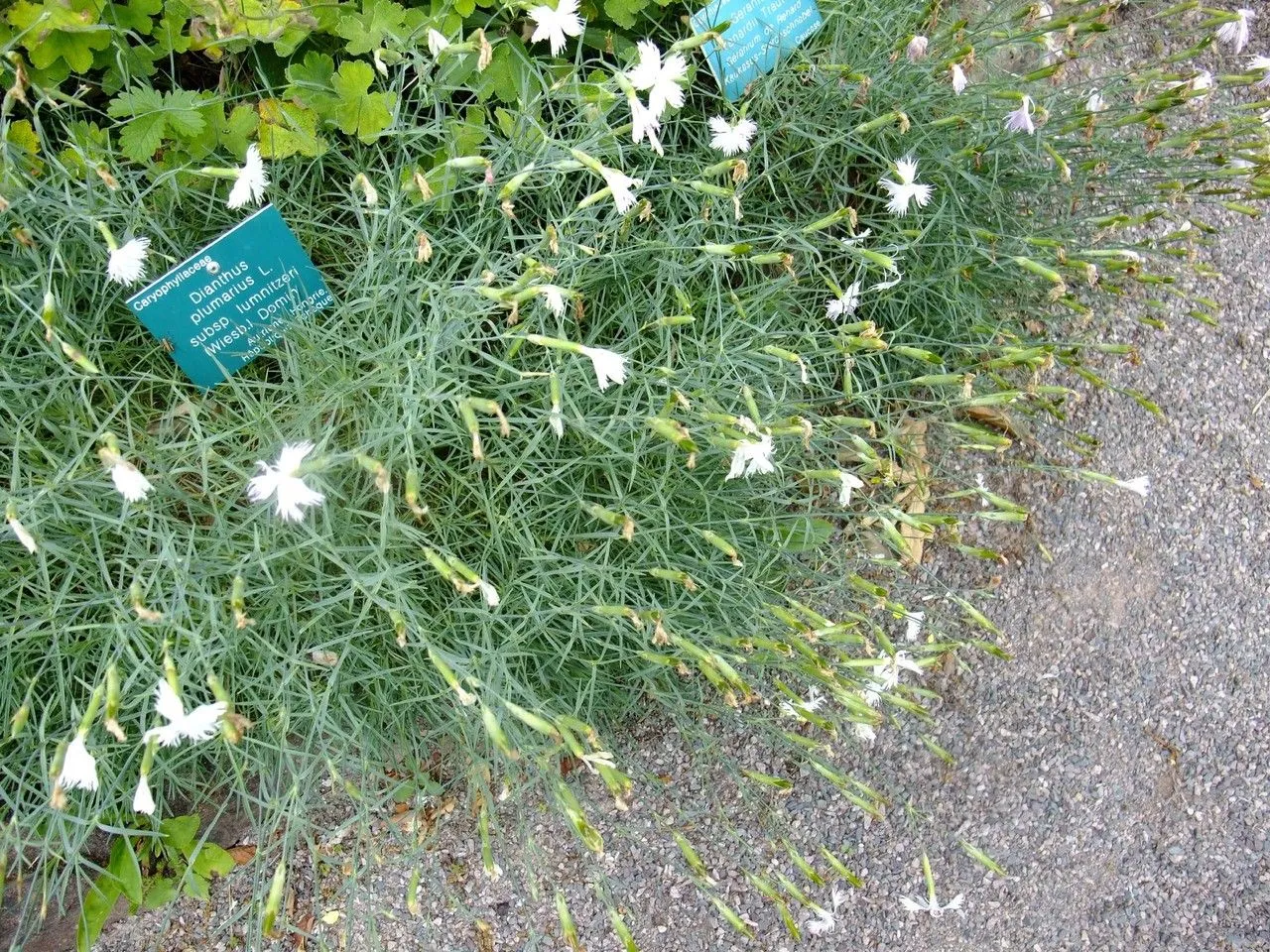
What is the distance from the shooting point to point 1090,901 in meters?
1.88

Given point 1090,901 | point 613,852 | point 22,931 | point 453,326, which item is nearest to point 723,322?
point 453,326

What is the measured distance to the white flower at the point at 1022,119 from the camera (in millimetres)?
1554

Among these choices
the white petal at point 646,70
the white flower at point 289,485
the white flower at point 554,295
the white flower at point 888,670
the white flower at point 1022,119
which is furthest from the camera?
the white flower at point 1022,119

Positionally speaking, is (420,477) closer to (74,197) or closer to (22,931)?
(74,197)

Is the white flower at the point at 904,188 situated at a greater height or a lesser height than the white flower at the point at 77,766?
lesser

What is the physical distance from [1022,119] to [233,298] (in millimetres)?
1289

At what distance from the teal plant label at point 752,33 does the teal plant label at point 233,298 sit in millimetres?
741

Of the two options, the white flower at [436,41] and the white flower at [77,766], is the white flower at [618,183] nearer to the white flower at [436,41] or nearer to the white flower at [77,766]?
the white flower at [436,41]

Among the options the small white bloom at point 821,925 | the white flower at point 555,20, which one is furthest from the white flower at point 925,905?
the white flower at point 555,20

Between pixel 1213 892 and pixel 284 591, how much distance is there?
1907 millimetres

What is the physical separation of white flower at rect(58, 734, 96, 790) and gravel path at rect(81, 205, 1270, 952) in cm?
62

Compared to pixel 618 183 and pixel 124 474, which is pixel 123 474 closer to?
pixel 124 474

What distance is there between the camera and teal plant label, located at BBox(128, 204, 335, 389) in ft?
4.18

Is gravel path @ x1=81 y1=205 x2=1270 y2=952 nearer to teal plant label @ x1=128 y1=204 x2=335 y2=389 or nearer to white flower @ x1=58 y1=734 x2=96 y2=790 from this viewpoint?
white flower @ x1=58 y1=734 x2=96 y2=790
